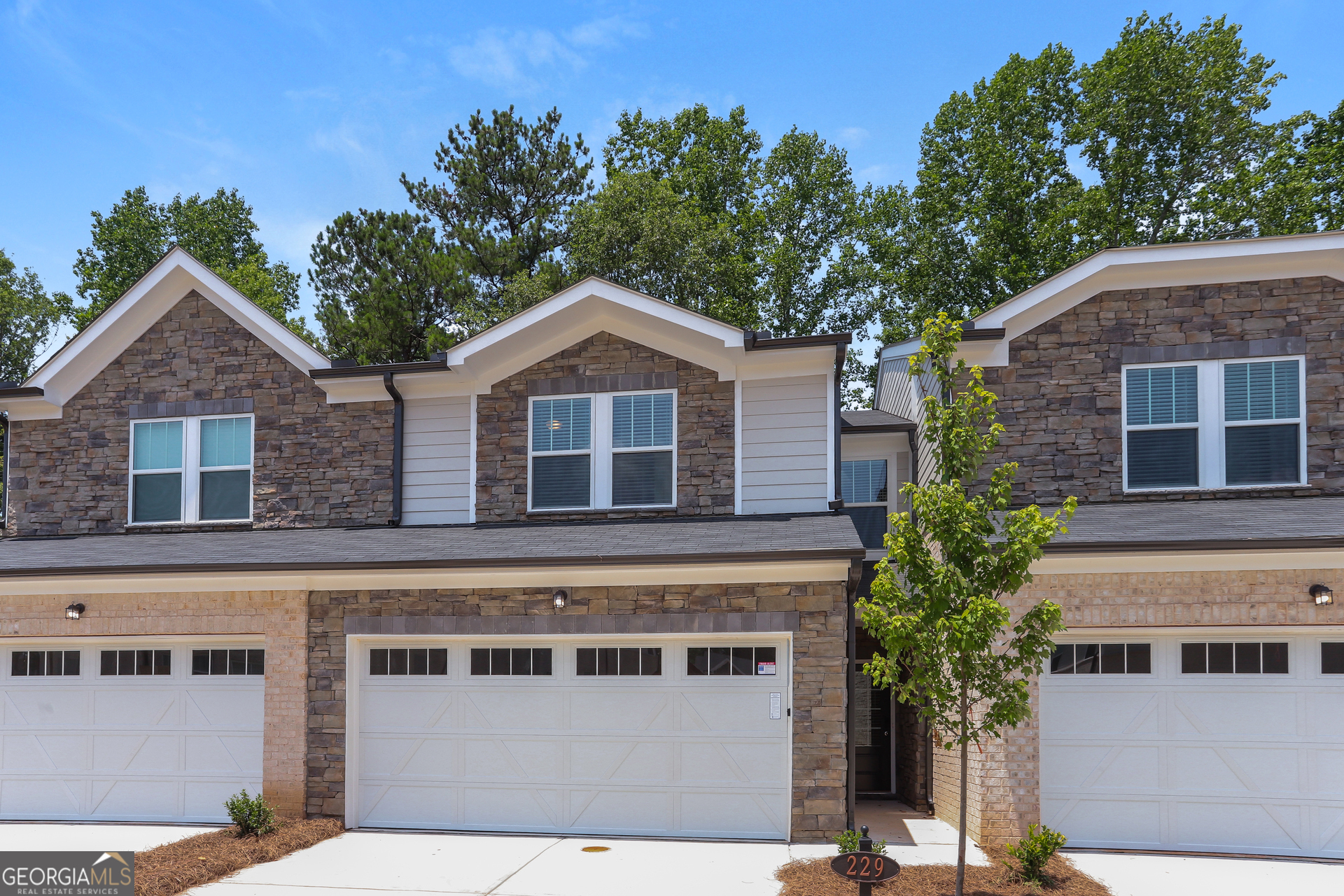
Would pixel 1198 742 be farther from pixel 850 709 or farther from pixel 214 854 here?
pixel 214 854

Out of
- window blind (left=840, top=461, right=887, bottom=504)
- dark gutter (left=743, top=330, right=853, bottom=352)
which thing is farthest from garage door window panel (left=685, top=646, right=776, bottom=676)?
window blind (left=840, top=461, right=887, bottom=504)

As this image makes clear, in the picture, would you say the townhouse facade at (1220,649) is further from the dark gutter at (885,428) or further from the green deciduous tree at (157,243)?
the green deciduous tree at (157,243)

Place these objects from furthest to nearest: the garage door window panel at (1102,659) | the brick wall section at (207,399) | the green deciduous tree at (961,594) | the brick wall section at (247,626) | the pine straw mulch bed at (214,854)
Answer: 1. the brick wall section at (207,399)
2. the brick wall section at (247,626)
3. the garage door window panel at (1102,659)
4. the pine straw mulch bed at (214,854)
5. the green deciduous tree at (961,594)

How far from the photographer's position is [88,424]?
525 inches

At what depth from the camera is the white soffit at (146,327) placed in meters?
12.9

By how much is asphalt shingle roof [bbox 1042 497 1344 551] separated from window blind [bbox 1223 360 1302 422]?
3.41ft

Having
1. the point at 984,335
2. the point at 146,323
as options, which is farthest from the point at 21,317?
the point at 984,335

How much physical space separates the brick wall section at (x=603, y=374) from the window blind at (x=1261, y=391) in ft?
20.0

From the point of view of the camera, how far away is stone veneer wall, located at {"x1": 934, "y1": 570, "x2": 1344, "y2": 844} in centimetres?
914

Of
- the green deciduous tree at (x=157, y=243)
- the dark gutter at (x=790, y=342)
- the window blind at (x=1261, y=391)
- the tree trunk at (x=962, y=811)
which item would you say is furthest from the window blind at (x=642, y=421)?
the green deciduous tree at (x=157, y=243)

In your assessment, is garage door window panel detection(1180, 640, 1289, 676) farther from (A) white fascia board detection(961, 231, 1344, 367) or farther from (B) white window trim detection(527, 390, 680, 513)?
(B) white window trim detection(527, 390, 680, 513)

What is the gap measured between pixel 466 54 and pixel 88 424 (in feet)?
37.2

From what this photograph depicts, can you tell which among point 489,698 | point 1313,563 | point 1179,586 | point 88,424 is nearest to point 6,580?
point 88,424

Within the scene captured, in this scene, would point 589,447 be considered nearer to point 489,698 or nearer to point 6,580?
point 489,698
